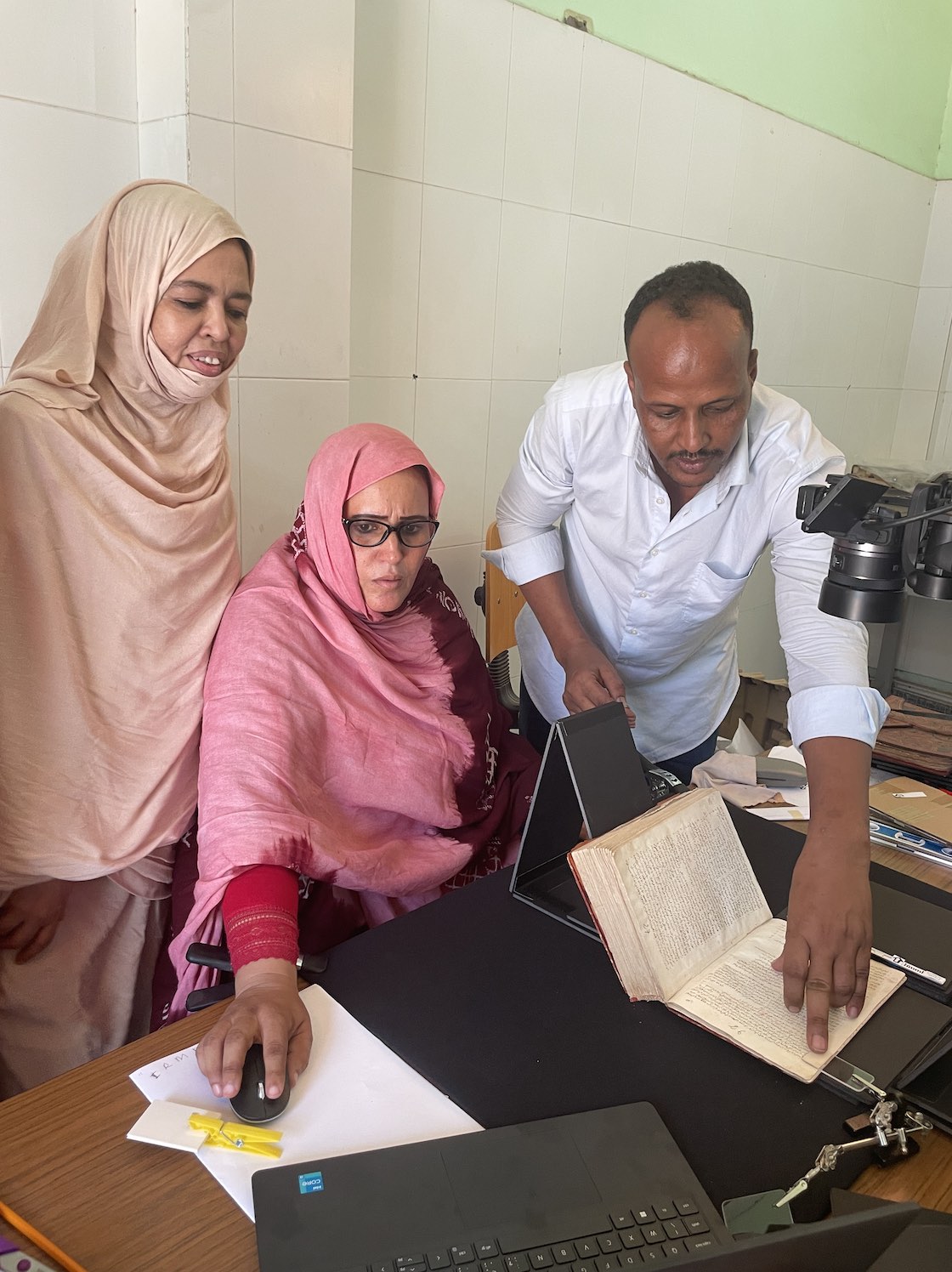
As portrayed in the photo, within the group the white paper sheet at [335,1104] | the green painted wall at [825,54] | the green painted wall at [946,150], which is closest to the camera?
the white paper sheet at [335,1104]

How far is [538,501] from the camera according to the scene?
1854 mm

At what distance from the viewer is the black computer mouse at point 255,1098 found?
0.83 meters

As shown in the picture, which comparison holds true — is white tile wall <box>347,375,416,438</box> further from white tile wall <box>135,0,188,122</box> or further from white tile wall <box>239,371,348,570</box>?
white tile wall <box>135,0,188,122</box>

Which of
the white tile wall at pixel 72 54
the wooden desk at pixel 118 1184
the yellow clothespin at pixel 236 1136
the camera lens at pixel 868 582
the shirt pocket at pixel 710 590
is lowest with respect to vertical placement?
the wooden desk at pixel 118 1184

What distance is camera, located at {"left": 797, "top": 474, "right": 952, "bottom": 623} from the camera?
2.71 feet

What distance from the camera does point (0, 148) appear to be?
1597 mm

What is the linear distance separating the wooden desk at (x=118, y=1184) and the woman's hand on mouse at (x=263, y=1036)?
67 millimetres

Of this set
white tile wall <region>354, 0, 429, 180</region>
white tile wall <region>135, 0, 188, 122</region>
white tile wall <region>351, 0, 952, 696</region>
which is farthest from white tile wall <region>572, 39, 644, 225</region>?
white tile wall <region>135, 0, 188, 122</region>

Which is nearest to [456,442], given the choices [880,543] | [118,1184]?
[880,543]

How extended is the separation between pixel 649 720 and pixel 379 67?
1512 mm

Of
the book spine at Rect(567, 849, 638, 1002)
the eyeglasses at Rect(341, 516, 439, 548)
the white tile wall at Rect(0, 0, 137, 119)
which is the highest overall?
the white tile wall at Rect(0, 0, 137, 119)

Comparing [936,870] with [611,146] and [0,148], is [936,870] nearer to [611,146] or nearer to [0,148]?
[0,148]

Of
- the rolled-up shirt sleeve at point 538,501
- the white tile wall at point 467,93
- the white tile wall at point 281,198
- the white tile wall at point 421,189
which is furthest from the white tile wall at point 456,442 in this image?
the rolled-up shirt sleeve at point 538,501

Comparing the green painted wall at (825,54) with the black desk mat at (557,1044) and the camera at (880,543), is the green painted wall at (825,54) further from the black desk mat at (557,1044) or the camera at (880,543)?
the black desk mat at (557,1044)
